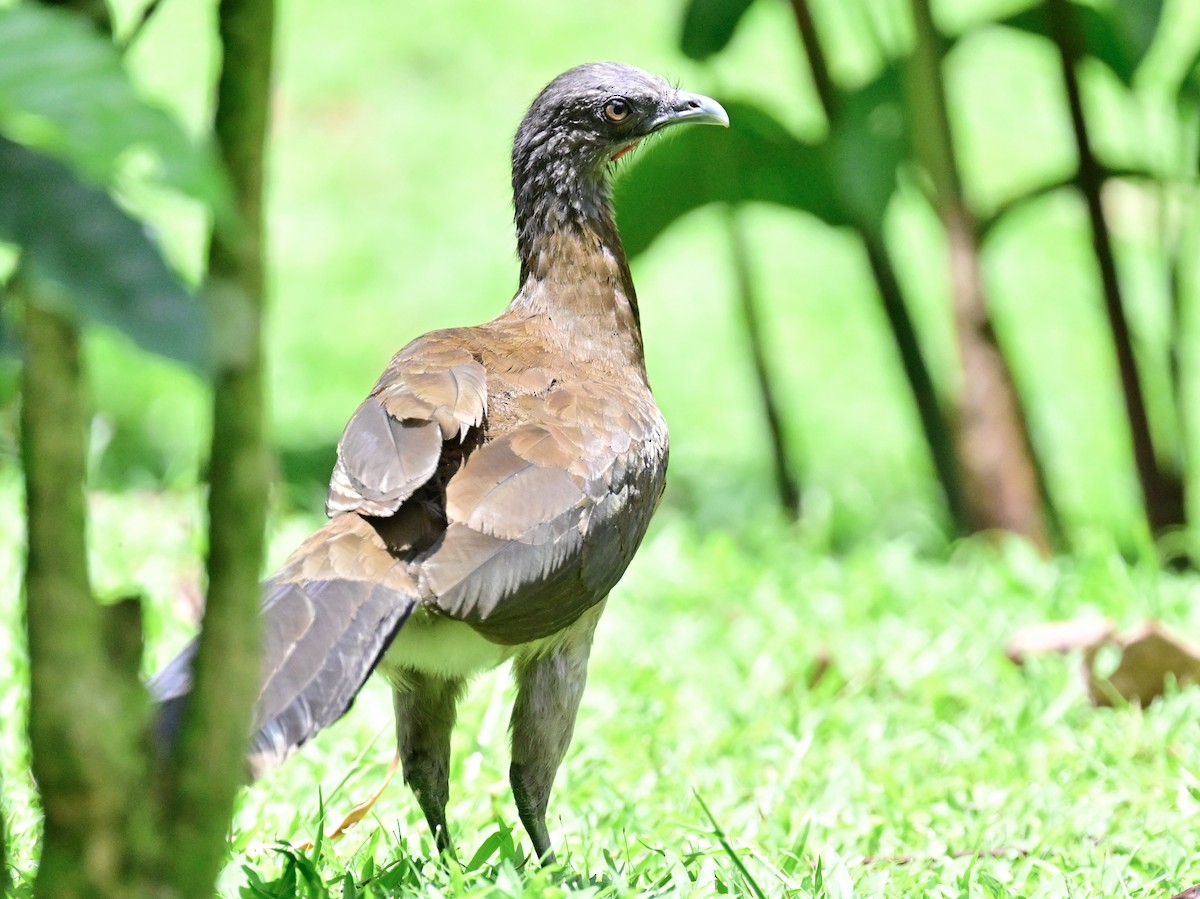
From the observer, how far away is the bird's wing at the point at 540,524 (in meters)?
2.59

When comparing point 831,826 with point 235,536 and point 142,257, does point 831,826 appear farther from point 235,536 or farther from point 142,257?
point 142,257

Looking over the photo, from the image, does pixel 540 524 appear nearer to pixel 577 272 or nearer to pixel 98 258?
pixel 577 272

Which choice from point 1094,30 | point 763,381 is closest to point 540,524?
point 763,381

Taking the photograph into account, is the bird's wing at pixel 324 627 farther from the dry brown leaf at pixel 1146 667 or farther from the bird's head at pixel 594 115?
the dry brown leaf at pixel 1146 667

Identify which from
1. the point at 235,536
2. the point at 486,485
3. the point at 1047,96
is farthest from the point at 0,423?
the point at 1047,96

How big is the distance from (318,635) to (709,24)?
3.75 meters

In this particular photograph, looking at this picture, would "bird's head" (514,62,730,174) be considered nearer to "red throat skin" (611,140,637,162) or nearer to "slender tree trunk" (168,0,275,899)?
"red throat skin" (611,140,637,162)

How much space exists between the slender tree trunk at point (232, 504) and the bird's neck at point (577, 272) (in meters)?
1.79

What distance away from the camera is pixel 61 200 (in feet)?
4.51

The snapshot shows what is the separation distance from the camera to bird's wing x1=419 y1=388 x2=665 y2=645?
102 inches

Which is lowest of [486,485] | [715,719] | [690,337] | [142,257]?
[690,337]

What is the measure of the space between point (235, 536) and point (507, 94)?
9348 millimetres

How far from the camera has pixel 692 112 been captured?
12.5 feet

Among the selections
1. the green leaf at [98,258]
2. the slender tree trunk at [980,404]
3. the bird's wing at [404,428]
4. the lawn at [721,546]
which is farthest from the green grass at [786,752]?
the green leaf at [98,258]
